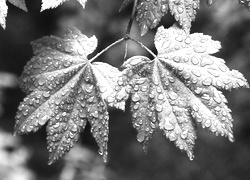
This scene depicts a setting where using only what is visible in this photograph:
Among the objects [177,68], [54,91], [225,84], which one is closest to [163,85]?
[177,68]

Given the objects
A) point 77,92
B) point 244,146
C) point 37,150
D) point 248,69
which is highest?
point 77,92

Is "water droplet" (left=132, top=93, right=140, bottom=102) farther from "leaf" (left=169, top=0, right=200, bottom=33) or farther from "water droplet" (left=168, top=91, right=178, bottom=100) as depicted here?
"leaf" (left=169, top=0, right=200, bottom=33)

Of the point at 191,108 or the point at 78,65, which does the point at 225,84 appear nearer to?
the point at 191,108

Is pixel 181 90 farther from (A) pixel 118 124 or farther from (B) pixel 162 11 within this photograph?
(A) pixel 118 124

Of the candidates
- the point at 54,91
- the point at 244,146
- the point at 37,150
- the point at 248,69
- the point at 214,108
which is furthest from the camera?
the point at 37,150

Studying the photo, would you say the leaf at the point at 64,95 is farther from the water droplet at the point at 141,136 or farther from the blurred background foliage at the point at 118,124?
the blurred background foliage at the point at 118,124

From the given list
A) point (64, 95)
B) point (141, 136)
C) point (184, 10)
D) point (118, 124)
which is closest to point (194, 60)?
point (184, 10)

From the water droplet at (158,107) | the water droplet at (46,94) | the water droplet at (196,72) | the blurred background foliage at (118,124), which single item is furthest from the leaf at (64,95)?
the blurred background foliage at (118,124)
